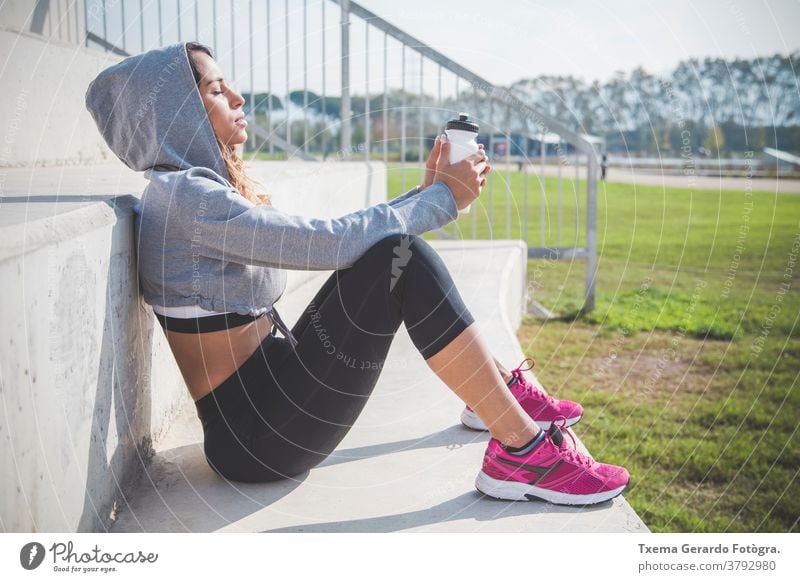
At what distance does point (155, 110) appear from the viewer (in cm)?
190

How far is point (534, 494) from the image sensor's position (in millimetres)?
1983

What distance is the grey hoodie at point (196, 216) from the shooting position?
1793 millimetres

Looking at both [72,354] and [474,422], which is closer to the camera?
[72,354]

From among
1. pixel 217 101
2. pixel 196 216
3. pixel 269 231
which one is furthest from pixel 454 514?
pixel 217 101

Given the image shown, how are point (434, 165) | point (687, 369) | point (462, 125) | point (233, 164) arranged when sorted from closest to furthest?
1. point (462, 125)
2. point (233, 164)
3. point (434, 165)
4. point (687, 369)

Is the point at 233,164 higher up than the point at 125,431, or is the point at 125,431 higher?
the point at 233,164

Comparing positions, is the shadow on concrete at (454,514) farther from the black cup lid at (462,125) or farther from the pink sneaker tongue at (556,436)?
the black cup lid at (462,125)

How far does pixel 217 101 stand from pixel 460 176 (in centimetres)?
61

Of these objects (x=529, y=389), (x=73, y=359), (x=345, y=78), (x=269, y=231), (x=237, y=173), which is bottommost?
(x=529, y=389)

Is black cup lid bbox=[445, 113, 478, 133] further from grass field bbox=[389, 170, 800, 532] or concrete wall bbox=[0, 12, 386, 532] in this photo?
grass field bbox=[389, 170, 800, 532]

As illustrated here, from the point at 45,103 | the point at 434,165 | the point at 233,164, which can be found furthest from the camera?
the point at 45,103

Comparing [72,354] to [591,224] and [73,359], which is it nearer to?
[73,359]

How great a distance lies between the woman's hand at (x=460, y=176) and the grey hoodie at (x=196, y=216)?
0.03 meters
